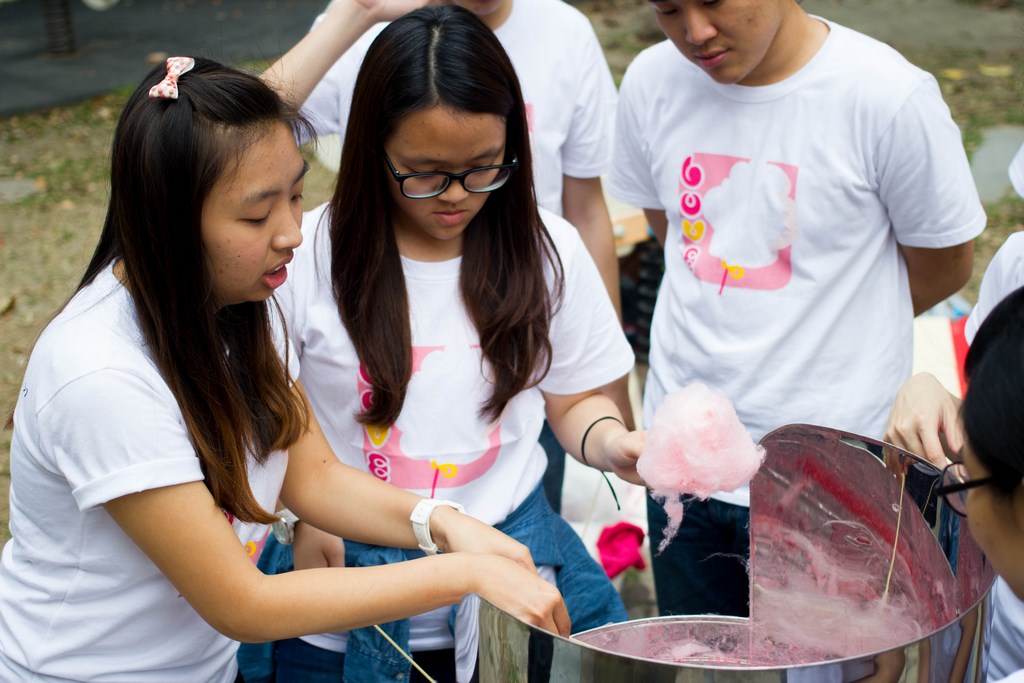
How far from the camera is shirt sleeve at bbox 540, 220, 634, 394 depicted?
77.4 inches

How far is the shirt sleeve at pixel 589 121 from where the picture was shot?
104 inches

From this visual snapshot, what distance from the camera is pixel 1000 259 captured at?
176 centimetres

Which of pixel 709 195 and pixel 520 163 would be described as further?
pixel 709 195

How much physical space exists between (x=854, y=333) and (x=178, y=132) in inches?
53.4

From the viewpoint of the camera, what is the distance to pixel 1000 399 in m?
1.14

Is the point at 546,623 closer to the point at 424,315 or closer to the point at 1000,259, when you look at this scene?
the point at 424,315

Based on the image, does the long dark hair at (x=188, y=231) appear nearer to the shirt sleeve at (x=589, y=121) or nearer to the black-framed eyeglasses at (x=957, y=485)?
the black-framed eyeglasses at (x=957, y=485)

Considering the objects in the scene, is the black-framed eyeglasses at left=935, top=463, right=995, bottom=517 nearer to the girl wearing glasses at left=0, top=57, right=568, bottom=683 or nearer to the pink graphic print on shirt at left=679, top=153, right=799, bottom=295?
the girl wearing glasses at left=0, top=57, right=568, bottom=683

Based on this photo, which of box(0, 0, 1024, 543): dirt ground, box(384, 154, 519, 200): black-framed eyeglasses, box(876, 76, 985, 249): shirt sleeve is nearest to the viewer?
box(384, 154, 519, 200): black-framed eyeglasses

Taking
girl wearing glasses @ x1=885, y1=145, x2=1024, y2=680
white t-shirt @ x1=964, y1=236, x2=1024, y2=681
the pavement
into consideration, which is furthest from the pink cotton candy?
the pavement

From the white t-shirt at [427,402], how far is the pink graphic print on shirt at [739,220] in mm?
528

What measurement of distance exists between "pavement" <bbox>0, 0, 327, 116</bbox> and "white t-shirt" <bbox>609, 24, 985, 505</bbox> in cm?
643

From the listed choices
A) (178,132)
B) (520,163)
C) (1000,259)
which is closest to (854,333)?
(1000,259)

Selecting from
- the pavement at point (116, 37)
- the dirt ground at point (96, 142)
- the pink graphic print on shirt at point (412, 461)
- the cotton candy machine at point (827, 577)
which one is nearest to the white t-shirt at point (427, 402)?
the pink graphic print on shirt at point (412, 461)
